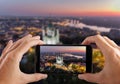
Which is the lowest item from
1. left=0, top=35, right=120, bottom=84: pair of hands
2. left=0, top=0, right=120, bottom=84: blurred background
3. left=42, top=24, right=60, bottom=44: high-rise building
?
left=0, top=35, right=120, bottom=84: pair of hands

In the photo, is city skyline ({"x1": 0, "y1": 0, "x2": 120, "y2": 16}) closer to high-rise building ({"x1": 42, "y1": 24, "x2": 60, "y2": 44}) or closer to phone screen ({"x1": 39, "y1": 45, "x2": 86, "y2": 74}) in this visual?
high-rise building ({"x1": 42, "y1": 24, "x2": 60, "y2": 44})

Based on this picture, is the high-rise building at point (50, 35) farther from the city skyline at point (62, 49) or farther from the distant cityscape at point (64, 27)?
the city skyline at point (62, 49)

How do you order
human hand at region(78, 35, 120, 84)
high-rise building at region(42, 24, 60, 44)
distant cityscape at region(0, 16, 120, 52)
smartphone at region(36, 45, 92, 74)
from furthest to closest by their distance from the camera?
1. distant cityscape at region(0, 16, 120, 52)
2. high-rise building at region(42, 24, 60, 44)
3. smartphone at region(36, 45, 92, 74)
4. human hand at region(78, 35, 120, 84)

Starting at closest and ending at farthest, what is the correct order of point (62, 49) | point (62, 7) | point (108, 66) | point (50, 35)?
point (108, 66), point (62, 49), point (50, 35), point (62, 7)

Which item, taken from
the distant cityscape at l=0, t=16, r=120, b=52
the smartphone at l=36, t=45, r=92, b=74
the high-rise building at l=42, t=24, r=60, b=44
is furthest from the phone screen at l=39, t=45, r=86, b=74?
the distant cityscape at l=0, t=16, r=120, b=52

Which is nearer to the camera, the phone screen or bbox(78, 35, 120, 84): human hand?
bbox(78, 35, 120, 84): human hand

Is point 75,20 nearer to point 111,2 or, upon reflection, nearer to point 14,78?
point 111,2

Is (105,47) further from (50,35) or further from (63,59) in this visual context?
(50,35)

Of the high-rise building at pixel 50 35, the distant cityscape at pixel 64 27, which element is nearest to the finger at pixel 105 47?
the high-rise building at pixel 50 35

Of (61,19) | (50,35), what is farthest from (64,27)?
(50,35)
